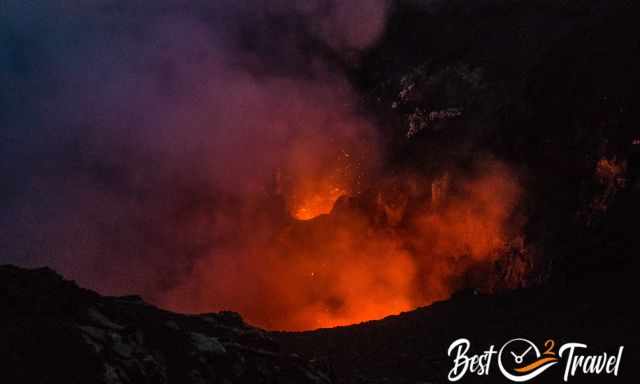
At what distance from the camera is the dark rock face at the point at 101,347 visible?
6.11m

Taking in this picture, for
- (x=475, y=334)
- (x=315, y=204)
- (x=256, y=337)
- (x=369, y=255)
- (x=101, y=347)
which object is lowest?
(x=101, y=347)

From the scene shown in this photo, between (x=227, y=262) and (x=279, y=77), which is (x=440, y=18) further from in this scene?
(x=227, y=262)

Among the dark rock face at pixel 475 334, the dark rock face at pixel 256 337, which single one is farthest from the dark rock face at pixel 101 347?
the dark rock face at pixel 475 334

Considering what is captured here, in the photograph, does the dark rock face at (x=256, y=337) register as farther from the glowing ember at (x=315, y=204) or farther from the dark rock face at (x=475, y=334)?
the glowing ember at (x=315, y=204)

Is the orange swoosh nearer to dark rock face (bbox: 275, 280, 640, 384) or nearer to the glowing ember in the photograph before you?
dark rock face (bbox: 275, 280, 640, 384)

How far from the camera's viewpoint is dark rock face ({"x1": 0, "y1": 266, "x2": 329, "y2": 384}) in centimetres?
611

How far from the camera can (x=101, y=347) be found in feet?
21.6

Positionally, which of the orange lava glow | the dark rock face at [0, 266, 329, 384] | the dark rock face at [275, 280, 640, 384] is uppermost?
the orange lava glow

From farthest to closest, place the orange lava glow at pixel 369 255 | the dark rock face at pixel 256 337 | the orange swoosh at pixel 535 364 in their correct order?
the orange lava glow at pixel 369 255
the orange swoosh at pixel 535 364
the dark rock face at pixel 256 337

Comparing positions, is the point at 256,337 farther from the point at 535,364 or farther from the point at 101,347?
the point at 535,364

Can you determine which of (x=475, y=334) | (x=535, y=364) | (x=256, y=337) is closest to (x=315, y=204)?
(x=475, y=334)

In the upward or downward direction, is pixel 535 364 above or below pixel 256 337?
above

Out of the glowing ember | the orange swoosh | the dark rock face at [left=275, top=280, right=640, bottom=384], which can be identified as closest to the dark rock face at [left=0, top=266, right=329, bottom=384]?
the dark rock face at [left=275, top=280, right=640, bottom=384]

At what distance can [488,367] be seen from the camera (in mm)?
10516
